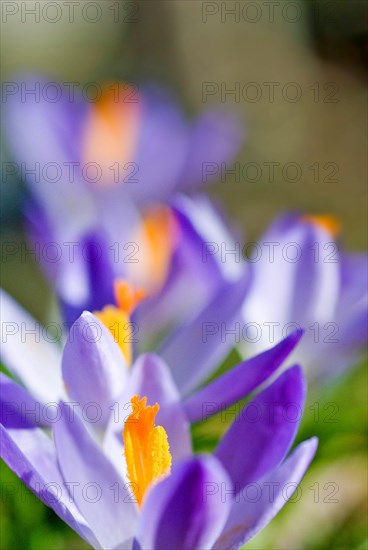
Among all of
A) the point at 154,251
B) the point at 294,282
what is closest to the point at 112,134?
the point at 154,251

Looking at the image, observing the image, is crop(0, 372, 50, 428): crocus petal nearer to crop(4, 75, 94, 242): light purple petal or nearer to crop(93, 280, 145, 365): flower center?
crop(93, 280, 145, 365): flower center

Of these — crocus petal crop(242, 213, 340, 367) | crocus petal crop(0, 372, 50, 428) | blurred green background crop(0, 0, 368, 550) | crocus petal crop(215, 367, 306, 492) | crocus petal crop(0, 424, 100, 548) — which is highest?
blurred green background crop(0, 0, 368, 550)

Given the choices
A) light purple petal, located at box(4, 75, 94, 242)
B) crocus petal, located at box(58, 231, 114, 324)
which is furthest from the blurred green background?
crocus petal, located at box(58, 231, 114, 324)

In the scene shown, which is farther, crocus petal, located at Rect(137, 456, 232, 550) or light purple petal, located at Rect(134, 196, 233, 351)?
light purple petal, located at Rect(134, 196, 233, 351)

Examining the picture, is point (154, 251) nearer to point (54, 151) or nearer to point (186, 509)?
point (54, 151)

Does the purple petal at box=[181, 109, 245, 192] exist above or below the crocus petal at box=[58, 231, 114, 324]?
above

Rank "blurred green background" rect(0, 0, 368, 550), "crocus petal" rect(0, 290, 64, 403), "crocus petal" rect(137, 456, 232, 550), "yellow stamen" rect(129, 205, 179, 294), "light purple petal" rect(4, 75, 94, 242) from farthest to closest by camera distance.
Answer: "blurred green background" rect(0, 0, 368, 550)
"light purple petal" rect(4, 75, 94, 242)
"yellow stamen" rect(129, 205, 179, 294)
"crocus petal" rect(0, 290, 64, 403)
"crocus petal" rect(137, 456, 232, 550)

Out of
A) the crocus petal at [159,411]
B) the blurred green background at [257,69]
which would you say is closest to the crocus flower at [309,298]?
the crocus petal at [159,411]
